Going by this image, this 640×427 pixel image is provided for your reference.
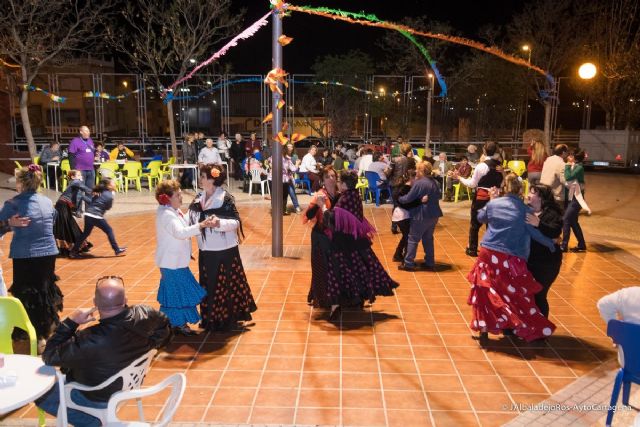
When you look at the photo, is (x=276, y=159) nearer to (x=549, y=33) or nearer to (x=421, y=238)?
(x=421, y=238)

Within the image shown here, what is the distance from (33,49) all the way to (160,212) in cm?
1229

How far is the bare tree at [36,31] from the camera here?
15.2 m

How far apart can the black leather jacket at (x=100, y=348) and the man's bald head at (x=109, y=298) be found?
4cm

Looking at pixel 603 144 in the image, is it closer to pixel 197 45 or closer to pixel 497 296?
pixel 197 45

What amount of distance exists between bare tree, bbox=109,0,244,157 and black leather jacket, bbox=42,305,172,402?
15.0m

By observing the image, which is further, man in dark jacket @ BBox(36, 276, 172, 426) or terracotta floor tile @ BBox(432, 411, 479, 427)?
terracotta floor tile @ BBox(432, 411, 479, 427)

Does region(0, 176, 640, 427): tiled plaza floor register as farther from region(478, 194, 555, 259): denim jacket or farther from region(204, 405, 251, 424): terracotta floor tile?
region(478, 194, 555, 259): denim jacket

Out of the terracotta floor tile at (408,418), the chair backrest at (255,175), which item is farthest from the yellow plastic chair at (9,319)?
the chair backrest at (255,175)

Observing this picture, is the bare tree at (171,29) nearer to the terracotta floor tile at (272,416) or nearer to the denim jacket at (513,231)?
the denim jacket at (513,231)

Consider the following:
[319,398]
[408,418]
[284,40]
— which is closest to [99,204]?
[284,40]

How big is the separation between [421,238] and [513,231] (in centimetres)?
271

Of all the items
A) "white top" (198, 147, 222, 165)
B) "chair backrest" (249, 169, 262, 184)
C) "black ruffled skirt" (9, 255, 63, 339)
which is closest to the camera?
"black ruffled skirt" (9, 255, 63, 339)

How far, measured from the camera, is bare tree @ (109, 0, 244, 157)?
1798 cm

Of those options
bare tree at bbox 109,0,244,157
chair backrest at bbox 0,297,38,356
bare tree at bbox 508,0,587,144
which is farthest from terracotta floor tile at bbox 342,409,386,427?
bare tree at bbox 508,0,587,144
